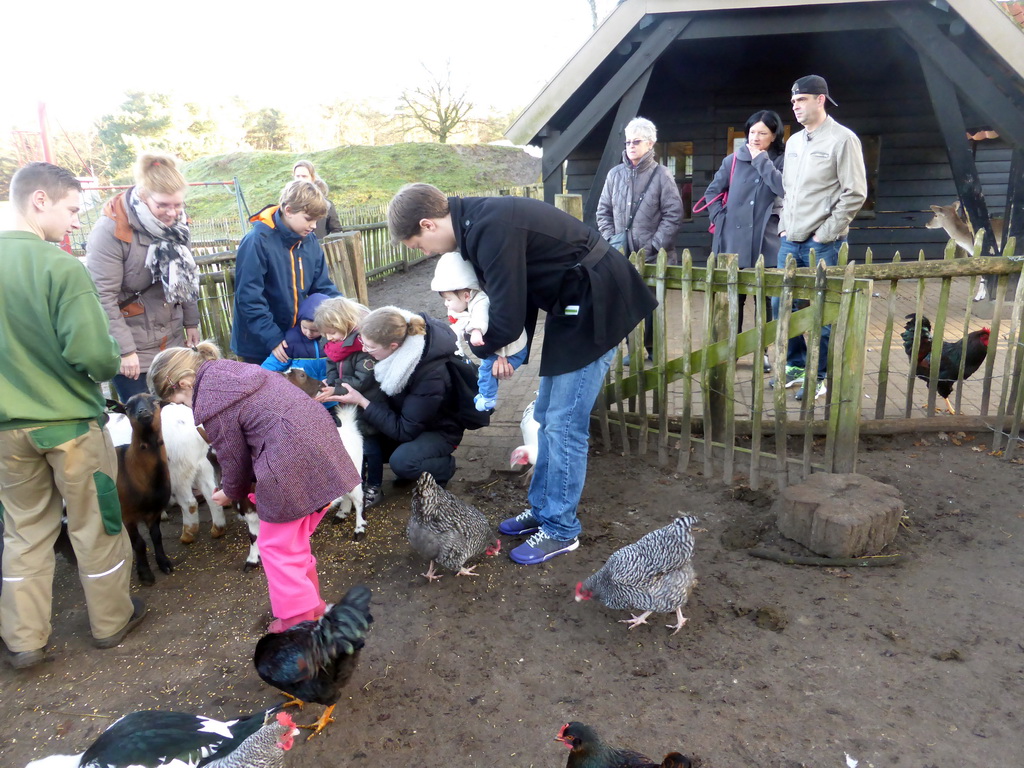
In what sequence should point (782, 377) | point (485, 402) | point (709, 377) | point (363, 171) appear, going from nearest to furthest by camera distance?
point (485, 402) < point (782, 377) < point (709, 377) < point (363, 171)

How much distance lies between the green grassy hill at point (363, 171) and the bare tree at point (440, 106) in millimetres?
3866

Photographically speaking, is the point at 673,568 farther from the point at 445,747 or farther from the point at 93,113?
the point at 93,113

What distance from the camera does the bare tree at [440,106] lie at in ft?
107

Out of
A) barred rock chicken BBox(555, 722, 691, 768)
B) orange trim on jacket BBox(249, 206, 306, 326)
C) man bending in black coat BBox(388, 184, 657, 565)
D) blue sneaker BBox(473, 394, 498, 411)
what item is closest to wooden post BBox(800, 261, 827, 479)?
man bending in black coat BBox(388, 184, 657, 565)

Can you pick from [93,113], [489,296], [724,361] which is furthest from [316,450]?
[93,113]

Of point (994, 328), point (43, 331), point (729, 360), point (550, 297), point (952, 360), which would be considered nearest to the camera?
point (43, 331)

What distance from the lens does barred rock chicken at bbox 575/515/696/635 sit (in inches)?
124

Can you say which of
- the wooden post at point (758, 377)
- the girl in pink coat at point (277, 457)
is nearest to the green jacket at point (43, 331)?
the girl in pink coat at point (277, 457)

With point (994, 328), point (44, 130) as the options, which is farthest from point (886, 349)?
point (44, 130)

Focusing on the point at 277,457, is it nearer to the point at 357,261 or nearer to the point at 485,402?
the point at 485,402

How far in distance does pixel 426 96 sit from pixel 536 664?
111ft

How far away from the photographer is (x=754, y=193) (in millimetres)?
6375

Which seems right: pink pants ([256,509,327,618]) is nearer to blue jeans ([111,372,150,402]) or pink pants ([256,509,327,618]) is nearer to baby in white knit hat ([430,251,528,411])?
baby in white knit hat ([430,251,528,411])

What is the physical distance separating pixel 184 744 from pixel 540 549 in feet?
6.68
